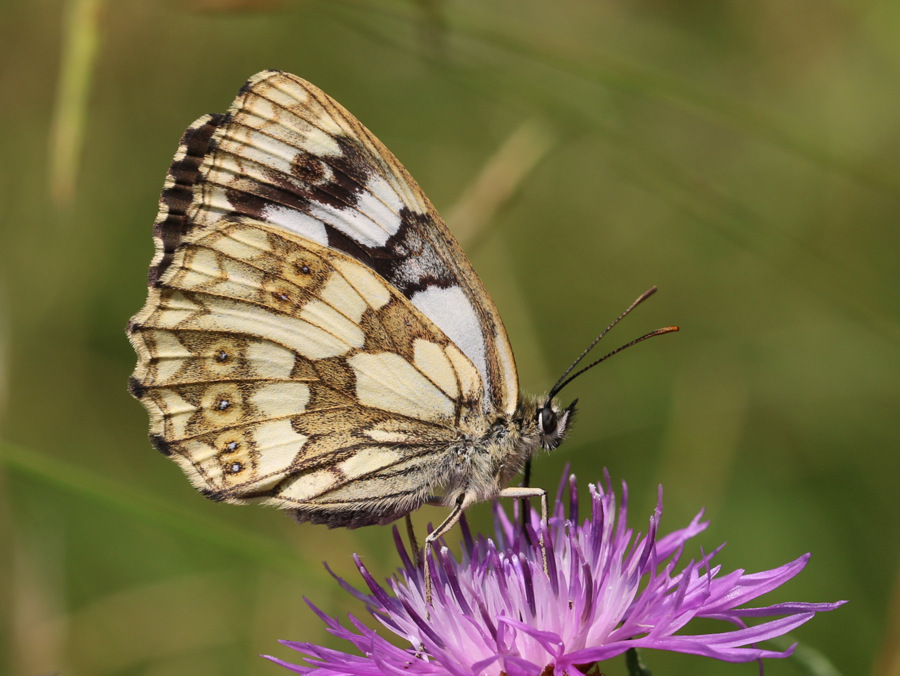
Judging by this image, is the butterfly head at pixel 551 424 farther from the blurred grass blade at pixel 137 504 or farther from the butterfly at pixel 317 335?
the blurred grass blade at pixel 137 504

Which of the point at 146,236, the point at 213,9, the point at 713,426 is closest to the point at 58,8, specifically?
the point at 146,236

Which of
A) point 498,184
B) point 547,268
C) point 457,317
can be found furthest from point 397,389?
point 547,268

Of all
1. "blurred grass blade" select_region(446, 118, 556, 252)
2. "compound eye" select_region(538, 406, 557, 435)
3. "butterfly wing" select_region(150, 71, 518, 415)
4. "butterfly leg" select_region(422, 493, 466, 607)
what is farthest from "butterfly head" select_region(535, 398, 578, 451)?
"blurred grass blade" select_region(446, 118, 556, 252)

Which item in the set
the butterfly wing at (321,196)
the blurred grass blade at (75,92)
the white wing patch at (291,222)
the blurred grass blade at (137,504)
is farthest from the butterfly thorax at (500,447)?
the blurred grass blade at (75,92)

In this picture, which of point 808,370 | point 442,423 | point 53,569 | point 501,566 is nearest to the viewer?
point 501,566

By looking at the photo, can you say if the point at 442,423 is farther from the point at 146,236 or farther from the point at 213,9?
the point at 146,236

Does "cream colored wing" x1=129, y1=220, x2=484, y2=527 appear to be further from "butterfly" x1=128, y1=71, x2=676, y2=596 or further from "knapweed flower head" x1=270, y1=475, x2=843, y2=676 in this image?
"knapweed flower head" x1=270, y1=475, x2=843, y2=676
